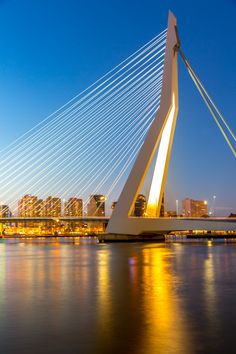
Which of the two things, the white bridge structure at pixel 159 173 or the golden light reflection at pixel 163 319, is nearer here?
the golden light reflection at pixel 163 319

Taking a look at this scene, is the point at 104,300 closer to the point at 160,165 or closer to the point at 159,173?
the point at 159,173

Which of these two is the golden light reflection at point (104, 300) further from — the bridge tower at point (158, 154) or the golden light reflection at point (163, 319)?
the bridge tower at point (158, 154)

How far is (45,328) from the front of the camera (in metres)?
4.88

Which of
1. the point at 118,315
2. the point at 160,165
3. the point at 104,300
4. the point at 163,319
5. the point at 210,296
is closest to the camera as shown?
the point at 163,319

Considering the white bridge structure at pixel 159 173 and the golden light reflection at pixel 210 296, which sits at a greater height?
the white bridge structure at pixel 159 173

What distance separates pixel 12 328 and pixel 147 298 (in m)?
2.41

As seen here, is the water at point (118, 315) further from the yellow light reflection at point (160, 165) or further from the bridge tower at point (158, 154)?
the yellow light reflection at point (160, 165)

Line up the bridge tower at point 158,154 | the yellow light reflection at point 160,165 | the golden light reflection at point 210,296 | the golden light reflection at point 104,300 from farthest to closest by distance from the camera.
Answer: the yellow light reflection at point 160,165 < the bridge tower at point 158,154 < the golden light reflection at point 210,296 < the golden light reflection at point 104,300

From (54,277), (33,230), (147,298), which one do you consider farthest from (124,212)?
(33,230)

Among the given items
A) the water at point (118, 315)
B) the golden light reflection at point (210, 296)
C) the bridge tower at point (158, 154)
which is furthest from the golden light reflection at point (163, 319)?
the bridge tower at point (158, 154)

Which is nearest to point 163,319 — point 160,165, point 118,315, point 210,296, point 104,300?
point 118,315

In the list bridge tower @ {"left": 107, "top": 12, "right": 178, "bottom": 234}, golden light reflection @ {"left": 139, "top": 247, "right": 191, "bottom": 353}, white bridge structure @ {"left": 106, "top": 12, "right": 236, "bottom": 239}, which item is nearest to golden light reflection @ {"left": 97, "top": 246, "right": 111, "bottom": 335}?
golden light reflection @ {"left": 139, "top": 247, "right": 191, "bottom": 353}

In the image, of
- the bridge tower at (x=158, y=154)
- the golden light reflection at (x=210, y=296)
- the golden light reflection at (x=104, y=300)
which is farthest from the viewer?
the bridge tower at (x=158, y=154)

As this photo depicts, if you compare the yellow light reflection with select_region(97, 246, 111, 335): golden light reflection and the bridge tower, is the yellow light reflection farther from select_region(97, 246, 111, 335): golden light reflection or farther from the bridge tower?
select_region(97, 246, 111, 335): golden light reflection
